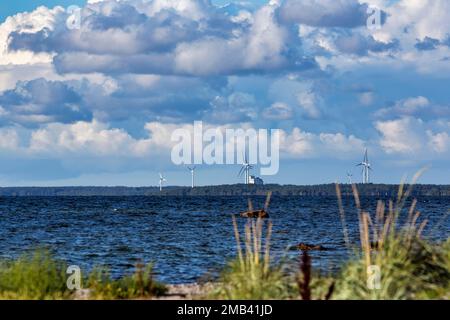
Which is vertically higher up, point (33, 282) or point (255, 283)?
point (255, 283)

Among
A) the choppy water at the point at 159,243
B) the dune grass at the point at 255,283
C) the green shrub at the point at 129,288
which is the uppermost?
the dune grass at the point at 255,283

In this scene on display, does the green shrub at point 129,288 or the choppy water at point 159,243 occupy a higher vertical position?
the green shrub at point 129,288

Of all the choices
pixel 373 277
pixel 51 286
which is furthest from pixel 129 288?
pixel 373 277

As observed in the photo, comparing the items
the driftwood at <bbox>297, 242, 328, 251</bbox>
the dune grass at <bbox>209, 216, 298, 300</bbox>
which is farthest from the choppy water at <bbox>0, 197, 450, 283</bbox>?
the dune grass at <bbox>209, 216, 298, 300</bbox>

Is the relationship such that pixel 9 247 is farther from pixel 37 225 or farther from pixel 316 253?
pixel 37 225

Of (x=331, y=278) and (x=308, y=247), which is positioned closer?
(x=331, y=278)

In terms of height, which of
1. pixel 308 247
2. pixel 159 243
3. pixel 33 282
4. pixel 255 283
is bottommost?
pixel 159 243

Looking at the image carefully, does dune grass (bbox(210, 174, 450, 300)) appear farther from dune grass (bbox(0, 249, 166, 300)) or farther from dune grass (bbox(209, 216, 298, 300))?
dune grass (bbox(0, 249, 166, 300))

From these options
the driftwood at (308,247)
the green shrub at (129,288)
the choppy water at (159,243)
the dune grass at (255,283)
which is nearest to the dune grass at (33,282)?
the green shrub at (129,288)

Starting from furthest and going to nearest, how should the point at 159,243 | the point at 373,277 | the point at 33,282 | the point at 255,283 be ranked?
the point at 159,243 → the point at 33,282 → the point at 255,283 → the point at 373,277

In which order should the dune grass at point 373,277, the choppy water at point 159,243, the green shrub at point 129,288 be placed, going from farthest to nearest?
the choppy water at point 159,243, the green shrub at point 129,288, the dune grass at point 373,277

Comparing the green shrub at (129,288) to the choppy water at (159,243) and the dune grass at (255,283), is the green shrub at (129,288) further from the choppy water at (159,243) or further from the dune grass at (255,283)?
the choppy water at (159,243)

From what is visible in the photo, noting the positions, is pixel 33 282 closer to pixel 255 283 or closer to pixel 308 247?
pixel 255 283

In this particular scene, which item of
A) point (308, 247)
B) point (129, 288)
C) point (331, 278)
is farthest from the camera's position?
point (308, 247)
